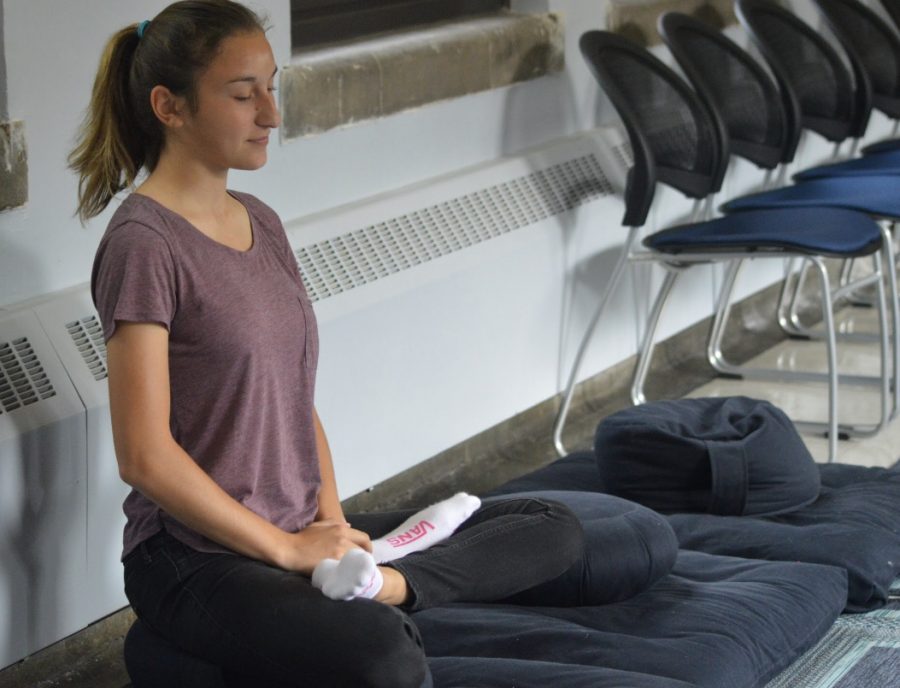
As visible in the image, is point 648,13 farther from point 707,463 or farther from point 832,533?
point 832,533

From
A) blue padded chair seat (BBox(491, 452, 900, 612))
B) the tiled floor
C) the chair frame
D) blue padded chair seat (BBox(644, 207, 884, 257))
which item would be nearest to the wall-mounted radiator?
the chair frame

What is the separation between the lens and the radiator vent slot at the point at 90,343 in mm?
2428

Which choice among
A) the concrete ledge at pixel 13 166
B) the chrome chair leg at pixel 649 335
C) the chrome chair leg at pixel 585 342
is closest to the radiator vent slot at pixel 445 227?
the chrome chair leg at pixel 585 342

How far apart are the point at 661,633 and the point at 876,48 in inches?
118

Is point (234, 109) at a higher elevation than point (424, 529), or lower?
higher

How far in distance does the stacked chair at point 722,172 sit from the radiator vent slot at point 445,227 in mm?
186

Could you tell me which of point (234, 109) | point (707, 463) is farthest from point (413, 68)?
point (234, 109)

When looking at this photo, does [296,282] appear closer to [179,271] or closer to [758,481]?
[179,271]

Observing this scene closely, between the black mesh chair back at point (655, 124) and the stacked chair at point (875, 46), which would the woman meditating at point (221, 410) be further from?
the stacked chair at point (875, 46)

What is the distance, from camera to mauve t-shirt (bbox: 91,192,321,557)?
1.90 metres

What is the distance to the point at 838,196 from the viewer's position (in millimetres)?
3816

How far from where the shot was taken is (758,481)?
9.00 ft

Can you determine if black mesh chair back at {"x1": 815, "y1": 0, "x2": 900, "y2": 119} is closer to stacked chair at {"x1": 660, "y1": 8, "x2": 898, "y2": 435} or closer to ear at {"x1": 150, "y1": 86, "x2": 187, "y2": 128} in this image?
stacked chair at {"x1": 660, "y1": 8, "x2": 898, "y2": 435}

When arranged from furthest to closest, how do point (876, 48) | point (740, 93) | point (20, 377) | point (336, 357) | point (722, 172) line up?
point (876, 48)
point (740, 93)
point (722, 172)
point (336, 357)
point (20, 377)
